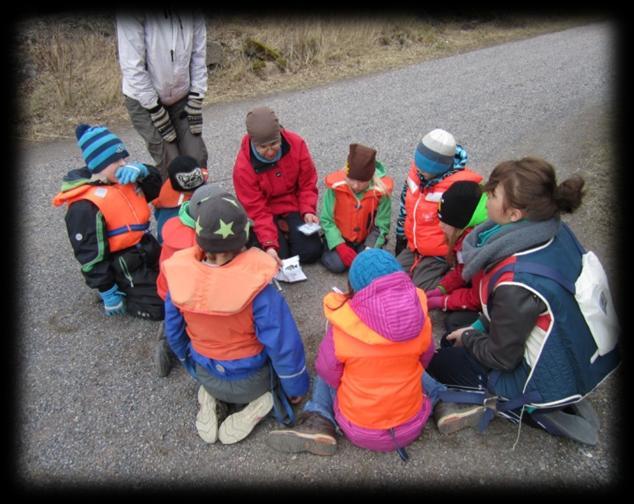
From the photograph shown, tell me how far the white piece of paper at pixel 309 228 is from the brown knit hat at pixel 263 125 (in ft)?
2.74

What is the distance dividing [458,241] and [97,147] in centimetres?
249

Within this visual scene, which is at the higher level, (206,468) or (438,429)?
(438,429)

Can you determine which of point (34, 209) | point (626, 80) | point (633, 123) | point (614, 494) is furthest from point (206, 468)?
point (626, 80)

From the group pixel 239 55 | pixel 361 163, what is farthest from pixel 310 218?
pixel 239 55

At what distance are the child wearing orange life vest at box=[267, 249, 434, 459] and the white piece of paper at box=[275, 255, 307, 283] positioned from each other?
133 centimetres

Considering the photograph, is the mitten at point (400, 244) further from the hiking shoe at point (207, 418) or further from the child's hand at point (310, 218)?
the hiking shoe at point (207, 418)

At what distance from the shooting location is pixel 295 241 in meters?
3.93

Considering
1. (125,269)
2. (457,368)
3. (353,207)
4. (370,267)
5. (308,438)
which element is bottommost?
(308,438)

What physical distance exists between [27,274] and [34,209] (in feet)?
3.91

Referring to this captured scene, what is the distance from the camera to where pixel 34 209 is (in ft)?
15.5

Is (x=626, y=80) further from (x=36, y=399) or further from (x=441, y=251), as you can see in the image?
(x=36, y=399)

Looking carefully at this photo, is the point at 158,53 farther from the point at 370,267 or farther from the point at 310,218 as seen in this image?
the point at 370,267

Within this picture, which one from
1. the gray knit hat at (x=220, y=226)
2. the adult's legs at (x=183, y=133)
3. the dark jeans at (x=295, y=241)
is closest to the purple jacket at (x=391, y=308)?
the gray knit hat at (x=220, y=226)

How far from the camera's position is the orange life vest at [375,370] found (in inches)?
81.6
